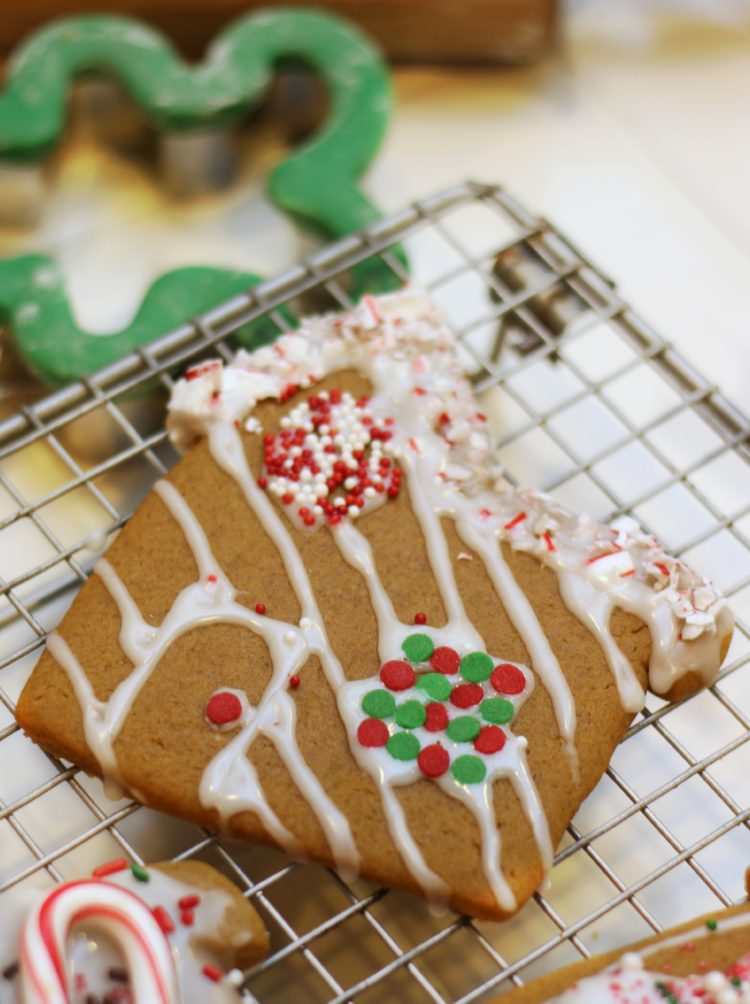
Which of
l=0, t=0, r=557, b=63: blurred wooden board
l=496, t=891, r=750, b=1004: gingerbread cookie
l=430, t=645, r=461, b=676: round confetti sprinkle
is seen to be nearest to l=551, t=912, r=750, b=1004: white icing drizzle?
l=496, t=891, r=750, b=1004: gingerbread cookie

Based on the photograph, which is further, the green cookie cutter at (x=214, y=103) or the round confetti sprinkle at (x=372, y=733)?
the green cookie cutter at (x=214, y=103)

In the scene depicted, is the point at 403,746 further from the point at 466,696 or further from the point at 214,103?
the point at 214,103

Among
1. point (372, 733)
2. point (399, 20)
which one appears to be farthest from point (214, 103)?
point (372, 733)

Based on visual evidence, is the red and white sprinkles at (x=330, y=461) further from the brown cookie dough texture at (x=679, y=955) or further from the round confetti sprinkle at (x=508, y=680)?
the brown cookie dough texture at (x=679, y=955)

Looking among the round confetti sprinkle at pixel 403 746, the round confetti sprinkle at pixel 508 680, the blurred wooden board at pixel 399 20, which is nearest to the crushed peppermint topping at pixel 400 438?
the round confetti sprinkle at pixel 508 680

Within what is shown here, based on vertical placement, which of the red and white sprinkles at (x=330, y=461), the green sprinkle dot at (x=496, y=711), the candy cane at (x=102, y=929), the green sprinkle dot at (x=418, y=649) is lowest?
the candy cane at (x=102, y=929)

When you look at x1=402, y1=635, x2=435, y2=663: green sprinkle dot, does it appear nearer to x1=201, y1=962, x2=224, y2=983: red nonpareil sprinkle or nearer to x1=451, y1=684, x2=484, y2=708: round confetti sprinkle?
x1=451, y1=684, x2=484, y2=708: round confetti sprinkle

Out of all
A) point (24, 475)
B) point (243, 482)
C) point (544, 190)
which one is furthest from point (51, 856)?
point (544, 190)
